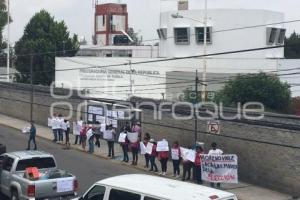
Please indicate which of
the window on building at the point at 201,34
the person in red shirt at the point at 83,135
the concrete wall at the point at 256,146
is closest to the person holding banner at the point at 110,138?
the person in red shirt at the point at 83,135

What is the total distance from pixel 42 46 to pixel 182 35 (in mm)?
15943

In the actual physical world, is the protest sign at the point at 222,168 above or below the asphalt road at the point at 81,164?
above

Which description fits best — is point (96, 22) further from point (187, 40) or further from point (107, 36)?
point (187, 40)

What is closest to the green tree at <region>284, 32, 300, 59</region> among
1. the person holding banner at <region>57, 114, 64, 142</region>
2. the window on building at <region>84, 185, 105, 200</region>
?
the person holding banner at <region>57, 114, 64, 142</region>

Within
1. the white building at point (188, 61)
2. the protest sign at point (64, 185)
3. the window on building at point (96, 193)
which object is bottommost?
the protest sign at point (64, 185)

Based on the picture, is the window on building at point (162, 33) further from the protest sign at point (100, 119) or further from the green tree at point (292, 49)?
the protest sign at point (100, 119)

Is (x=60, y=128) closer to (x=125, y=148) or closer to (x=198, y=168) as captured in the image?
(x=125, y=148)

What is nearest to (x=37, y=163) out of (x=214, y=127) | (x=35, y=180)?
(x=35, y=180)

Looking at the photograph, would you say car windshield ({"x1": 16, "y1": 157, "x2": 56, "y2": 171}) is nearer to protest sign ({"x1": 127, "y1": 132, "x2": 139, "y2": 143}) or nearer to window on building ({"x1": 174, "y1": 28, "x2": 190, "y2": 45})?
protest sign ({"x1": 127, "y1": 132, "x2": 139, "y2": 143})

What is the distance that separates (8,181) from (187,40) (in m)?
51.2

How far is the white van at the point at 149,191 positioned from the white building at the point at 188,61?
47.8m

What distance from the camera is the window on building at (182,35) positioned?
67281 millimetres

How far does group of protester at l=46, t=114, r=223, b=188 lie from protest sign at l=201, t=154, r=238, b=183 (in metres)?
0.51

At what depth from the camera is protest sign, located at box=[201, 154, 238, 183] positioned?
21859 mm
